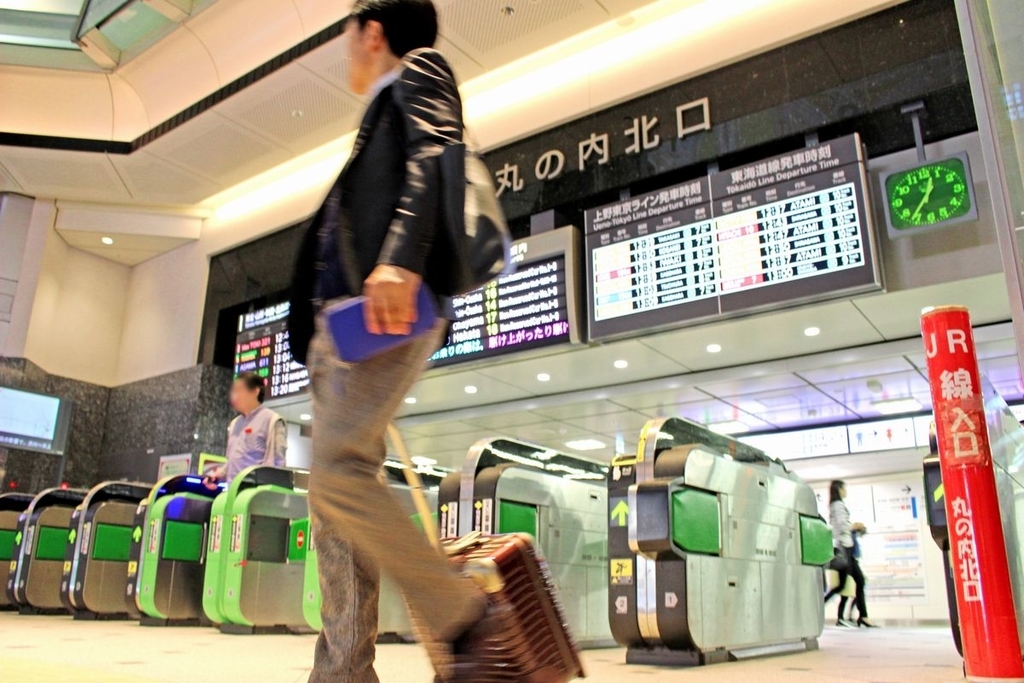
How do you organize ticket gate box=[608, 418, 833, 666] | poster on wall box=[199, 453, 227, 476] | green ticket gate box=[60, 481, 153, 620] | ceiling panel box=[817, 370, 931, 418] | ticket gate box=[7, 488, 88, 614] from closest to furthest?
ticket gate box=[608, 418, 833, 666], green ticket gate box=[60, 481, 153, 620], ceiling panel box=[817, 370, 931, 418], ticket gate box=[7, 488, 88, 614], poster on wall box=[199, 453, 227, 476]

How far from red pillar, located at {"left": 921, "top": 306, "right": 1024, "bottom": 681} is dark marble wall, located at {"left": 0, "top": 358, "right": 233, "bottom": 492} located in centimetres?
848

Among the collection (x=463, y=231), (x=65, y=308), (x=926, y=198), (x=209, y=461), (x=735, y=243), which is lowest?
(x=463, y=231)

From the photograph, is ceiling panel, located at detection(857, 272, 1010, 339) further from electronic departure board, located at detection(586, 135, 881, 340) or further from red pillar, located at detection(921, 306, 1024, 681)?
red pillar, located at detection(921, 306, 1024, 681)

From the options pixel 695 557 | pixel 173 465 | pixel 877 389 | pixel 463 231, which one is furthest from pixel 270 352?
pixel 463 231

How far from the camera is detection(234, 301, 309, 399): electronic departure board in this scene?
891 centimetres

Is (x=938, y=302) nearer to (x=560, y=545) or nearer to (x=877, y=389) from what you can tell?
(x=877, y=389)

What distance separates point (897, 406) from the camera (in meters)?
9.02

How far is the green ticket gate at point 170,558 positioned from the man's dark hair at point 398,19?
5923 millimetres

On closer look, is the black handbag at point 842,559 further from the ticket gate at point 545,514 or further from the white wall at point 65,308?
the white wall at point 65,308

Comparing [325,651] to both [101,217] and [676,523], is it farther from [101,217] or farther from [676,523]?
[101,217]

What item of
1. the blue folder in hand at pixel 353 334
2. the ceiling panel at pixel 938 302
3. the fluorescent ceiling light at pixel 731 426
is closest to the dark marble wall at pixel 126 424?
the fluorescent ceiling light at pixel 731 426

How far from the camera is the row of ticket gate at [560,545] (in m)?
4.59

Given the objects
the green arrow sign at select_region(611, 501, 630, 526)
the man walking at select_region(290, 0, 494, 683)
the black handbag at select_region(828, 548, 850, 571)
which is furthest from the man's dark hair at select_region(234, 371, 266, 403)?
the black handbag at select_region(828, 548, 850, 571)

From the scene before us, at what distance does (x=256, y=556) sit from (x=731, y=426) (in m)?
6.04
